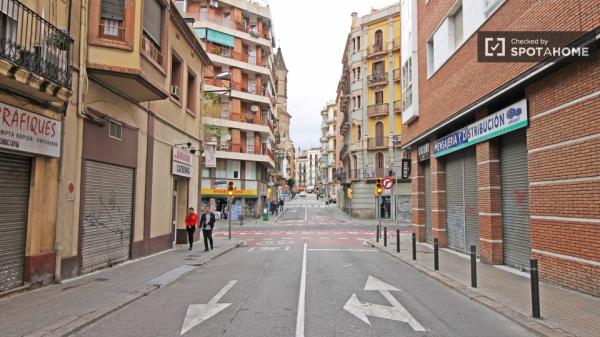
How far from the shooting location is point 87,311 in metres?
7.52

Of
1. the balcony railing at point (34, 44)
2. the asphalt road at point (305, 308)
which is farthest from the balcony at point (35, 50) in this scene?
the asphalt road at point (305, 308)

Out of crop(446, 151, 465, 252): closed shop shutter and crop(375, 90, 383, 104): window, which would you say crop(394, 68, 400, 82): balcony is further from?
crop(446, 151, 465, 252): closed shop shutter

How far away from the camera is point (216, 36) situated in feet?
144

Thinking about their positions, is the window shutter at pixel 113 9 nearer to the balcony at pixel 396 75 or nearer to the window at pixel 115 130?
the window at pixel 115 130

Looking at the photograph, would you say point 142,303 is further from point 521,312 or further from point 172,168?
point 172,168

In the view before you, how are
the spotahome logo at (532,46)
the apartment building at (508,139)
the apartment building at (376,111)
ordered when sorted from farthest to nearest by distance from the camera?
the apartment building at (376,111), the apartment building at (508,139), the spotahome logo at (532,46)

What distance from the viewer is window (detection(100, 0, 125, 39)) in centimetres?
1143

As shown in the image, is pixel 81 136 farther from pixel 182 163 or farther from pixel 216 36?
pixel 216 36

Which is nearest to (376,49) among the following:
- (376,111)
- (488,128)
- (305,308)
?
(376,111)

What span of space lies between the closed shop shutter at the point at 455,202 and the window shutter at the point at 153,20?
10767 mm

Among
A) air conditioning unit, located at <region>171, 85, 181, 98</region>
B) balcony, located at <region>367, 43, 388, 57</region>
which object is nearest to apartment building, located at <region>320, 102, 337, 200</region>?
balcony, located at <region>367, 43, 388, 57</region>

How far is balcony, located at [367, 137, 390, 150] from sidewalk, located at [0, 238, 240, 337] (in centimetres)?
3713

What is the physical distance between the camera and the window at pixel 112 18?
1143 cm

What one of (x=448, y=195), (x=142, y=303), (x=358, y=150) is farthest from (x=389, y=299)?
(x=358, y=150)
